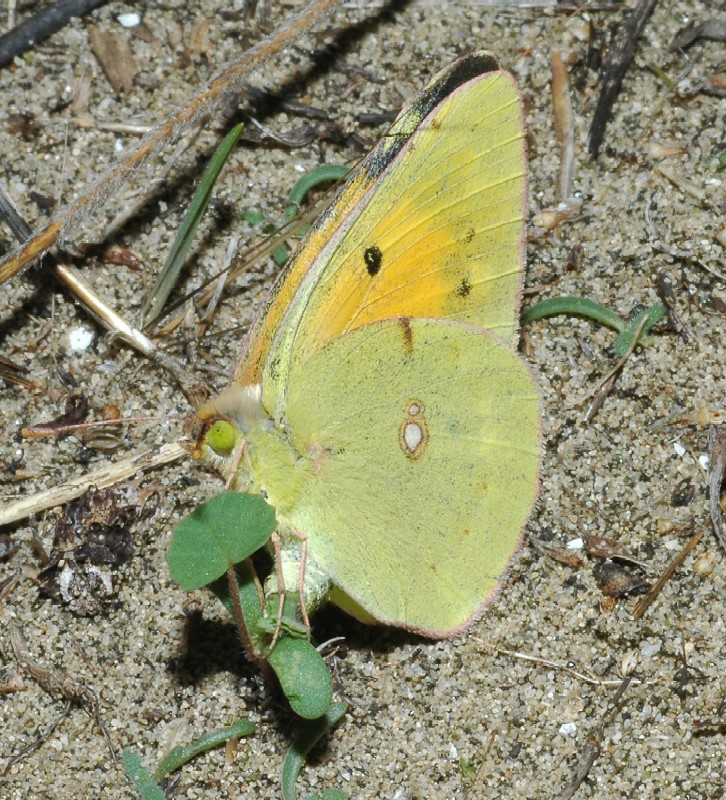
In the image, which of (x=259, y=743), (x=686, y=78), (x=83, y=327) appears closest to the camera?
(x=259, y=743)

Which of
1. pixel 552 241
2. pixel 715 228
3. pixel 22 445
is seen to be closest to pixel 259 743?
pixel 22 445

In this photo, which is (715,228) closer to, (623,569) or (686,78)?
(686,78)

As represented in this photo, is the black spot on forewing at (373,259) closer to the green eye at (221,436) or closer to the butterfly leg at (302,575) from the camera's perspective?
the green eye at (221,436)

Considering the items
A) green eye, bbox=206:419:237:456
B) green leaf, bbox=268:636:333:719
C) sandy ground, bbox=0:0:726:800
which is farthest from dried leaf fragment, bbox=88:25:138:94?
green leaf, bbox=268:636:333:719

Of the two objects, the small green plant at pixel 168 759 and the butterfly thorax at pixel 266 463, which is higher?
the butterfly thorax at pixel 266 463

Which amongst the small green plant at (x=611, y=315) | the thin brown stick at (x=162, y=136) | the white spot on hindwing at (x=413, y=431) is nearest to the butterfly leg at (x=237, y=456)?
the white spot on hindwing at (x=413, y=431)
